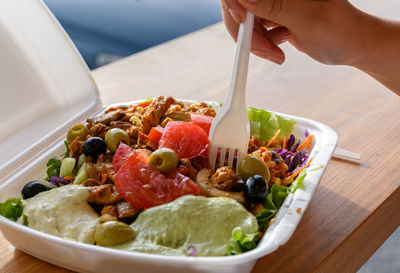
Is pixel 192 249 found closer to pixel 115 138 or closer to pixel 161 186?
pixel 161 186

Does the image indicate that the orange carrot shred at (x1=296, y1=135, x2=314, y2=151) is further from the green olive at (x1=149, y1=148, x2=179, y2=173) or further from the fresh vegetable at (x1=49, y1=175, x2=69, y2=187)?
the fresh vegetable at (x1=49, y1=175, x2=69, y2=187)

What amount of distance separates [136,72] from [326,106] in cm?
111

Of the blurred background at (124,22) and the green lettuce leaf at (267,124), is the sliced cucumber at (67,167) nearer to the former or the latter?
the green lettuce leaf at (267,124)

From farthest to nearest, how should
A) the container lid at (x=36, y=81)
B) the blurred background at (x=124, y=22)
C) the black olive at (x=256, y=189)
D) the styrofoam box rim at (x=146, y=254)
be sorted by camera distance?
the blurred background at (x=124, y=22)
the container lid at (x=36, y=81)
the black olive at (x=256, y=189)
the styrofoam box rim at (x=146, y=254)

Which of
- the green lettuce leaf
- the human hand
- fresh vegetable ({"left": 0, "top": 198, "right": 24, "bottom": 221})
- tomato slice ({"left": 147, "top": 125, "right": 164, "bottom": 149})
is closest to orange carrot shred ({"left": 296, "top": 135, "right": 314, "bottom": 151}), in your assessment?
the green lettuce leaf

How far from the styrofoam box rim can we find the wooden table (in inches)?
4.0

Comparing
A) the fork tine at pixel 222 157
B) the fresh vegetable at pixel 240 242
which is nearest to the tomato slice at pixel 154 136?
the fork tine at pixel 222 157

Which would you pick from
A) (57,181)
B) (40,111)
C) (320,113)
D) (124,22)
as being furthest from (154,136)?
(124,22)

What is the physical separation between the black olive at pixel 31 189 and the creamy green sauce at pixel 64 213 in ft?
0.13

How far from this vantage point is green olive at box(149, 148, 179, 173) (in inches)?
57.7

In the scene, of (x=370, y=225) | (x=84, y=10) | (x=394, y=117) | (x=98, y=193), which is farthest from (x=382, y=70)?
(x=84, y=10)

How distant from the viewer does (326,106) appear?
2.37 meters

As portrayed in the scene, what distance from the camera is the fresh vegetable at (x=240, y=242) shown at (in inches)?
46.7

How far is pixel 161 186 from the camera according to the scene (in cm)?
142
